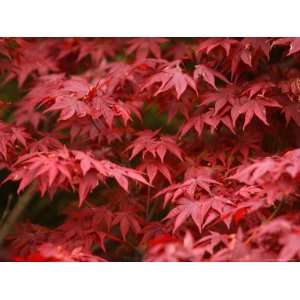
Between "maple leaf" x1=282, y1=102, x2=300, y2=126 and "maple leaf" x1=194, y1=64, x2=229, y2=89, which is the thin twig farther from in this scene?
"maple leaf" x1=282, y1=102, x2=300, y2=126

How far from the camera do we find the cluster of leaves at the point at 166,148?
1853 mm

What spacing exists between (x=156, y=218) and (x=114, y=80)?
0.61 metres

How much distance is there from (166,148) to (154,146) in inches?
1.8

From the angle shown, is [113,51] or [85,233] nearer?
[85,233]

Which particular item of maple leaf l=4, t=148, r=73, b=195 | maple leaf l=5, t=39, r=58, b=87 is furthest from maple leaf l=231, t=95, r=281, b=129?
maple leaf l=5, t=39, r=58, b=87

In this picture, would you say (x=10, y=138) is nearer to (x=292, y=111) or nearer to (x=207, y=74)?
(x=207, y=74)

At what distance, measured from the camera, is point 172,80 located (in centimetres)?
210

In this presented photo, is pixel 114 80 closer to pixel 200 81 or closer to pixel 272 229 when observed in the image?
pixel 200 81

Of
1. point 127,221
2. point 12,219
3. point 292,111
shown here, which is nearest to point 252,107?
point 292,111

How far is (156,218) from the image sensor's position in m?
2.35

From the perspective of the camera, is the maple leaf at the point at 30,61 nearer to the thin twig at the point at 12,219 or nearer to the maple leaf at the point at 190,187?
the thin twig at the point at 12,219

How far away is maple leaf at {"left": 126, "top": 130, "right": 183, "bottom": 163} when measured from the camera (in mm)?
2072

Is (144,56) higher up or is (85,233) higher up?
(144,56)
